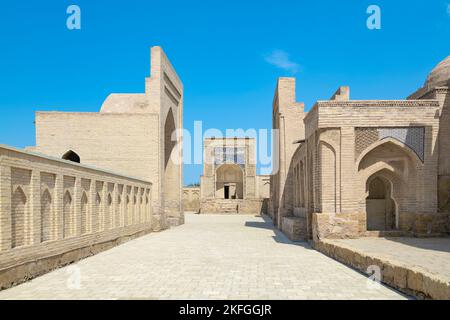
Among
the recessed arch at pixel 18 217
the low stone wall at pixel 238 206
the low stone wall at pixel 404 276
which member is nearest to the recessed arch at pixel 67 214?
the recessed arch at pixel 18 217

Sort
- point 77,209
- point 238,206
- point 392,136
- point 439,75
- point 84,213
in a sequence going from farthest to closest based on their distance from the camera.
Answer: point 238,206
point 439,75
point 392,136
point 84,213
point 77,209

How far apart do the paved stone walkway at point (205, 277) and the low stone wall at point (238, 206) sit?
71.6ft

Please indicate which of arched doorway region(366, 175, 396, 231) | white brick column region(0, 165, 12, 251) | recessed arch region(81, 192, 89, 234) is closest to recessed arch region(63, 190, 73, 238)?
recessed arch region(81, 192, 89, 234)

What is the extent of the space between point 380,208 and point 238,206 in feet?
64.9

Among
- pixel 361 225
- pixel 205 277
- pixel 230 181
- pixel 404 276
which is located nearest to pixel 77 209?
pixel 205 277

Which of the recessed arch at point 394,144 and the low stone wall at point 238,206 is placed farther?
the low stone wall at point 238,206

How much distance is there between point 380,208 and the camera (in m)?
13.6

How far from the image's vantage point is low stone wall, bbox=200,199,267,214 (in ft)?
107

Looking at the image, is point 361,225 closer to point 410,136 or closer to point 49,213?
point 410,136

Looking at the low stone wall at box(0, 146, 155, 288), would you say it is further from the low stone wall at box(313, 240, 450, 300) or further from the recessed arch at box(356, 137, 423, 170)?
the recessed arch at box(356, 137, 423, 170)

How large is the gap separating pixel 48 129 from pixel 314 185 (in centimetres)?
1228

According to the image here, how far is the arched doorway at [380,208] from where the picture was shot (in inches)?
506

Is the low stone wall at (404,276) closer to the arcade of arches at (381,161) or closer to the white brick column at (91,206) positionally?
the arcade of arches at (381,161)
